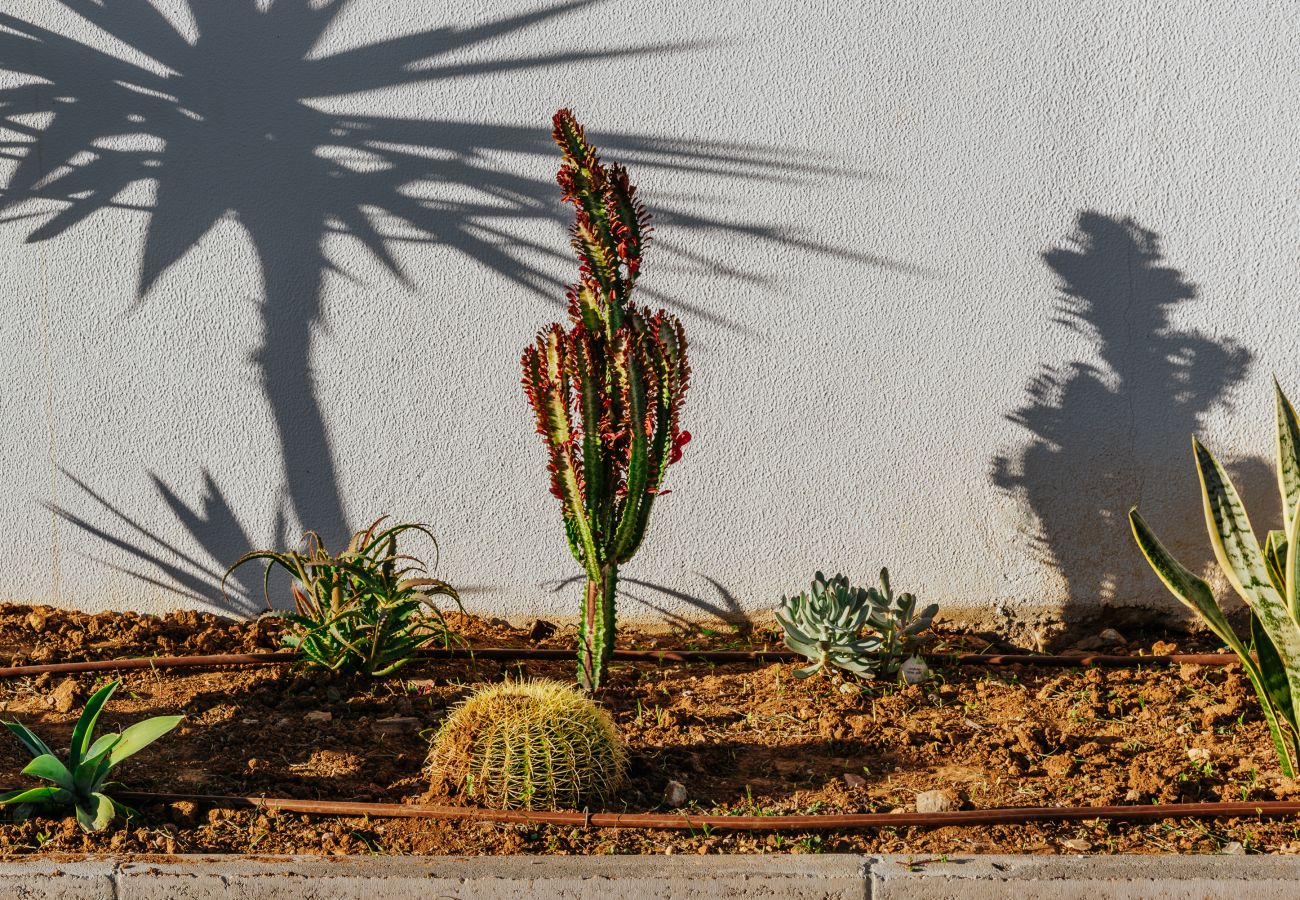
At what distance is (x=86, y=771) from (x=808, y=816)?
183cm

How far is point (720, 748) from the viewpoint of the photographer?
11.9ft

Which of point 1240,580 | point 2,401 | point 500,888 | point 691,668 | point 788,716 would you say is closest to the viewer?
point 500,888

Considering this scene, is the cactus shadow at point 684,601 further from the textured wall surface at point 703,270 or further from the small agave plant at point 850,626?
the small agave plant at point 850,626

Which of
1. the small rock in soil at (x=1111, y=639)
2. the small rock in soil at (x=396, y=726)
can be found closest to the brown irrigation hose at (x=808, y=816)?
the small rock in soil at (x=396, y=726)

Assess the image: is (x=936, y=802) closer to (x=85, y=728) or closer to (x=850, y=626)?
(x=850, y=626)

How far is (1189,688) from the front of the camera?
4.04m

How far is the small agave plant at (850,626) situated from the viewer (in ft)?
13.0

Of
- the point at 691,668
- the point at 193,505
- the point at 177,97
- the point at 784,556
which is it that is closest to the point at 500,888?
the point at 691,668

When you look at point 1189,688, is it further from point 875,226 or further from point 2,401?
point 2,401

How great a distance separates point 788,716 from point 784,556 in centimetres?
83

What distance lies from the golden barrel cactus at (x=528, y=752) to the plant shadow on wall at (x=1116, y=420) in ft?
6.69

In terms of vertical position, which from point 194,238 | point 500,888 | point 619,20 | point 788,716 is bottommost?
point 500,888

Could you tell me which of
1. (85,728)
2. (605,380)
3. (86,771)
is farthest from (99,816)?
(605,380)

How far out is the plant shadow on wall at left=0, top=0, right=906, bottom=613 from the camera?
4.41 m
